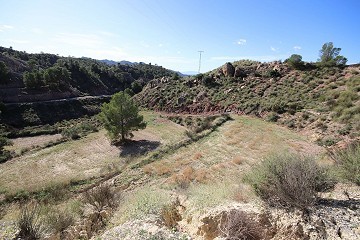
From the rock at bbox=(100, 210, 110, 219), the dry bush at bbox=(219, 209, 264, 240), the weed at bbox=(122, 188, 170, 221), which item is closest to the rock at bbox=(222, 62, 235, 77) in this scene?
the weed at bbox=(122, 188, 170, 221)

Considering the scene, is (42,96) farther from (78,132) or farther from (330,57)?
(330,57)

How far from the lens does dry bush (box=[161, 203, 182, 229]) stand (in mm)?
8336

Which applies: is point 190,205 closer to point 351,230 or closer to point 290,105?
point 351,230

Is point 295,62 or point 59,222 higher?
point 295,62

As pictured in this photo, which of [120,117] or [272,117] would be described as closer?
[272,117]

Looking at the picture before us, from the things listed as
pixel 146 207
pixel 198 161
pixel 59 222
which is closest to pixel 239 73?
pixel 198 161

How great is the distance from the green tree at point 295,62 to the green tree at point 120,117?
2731 centimetres

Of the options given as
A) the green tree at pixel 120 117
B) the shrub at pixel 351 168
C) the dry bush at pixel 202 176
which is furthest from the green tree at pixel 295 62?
the shrub at pixel 351 168

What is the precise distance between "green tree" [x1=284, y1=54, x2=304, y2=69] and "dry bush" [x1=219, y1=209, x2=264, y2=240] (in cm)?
4149

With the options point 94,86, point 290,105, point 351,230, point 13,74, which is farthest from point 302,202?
point 94,86

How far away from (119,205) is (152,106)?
40265 mm

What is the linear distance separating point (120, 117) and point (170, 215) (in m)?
27.7

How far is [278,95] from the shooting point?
36312mm

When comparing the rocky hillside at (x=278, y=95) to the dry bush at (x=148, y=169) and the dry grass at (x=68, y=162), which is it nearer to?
the dry grass at (x=68, y=162)
